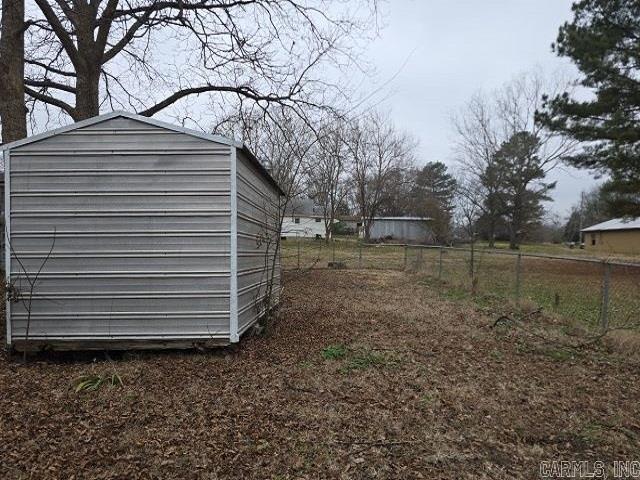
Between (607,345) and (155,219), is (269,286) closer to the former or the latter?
(155,219)

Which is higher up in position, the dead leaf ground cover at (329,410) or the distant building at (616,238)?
the distant building at (616,238)

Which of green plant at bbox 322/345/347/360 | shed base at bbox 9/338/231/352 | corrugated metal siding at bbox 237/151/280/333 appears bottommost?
green plant at bbox 322/345/347/360

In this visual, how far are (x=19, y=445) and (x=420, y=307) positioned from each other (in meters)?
6.76

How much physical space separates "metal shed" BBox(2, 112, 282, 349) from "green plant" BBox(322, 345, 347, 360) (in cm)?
109

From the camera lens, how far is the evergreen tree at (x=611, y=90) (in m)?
13.5

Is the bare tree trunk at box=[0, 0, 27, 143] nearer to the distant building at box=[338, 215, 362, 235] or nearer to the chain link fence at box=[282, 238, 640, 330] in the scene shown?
the chain link fence at box=[282, 238, 640, 330]

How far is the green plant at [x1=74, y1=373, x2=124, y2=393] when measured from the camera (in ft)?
13.7

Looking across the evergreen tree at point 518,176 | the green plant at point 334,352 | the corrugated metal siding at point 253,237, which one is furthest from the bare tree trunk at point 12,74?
the evergreen tree at point 518,176

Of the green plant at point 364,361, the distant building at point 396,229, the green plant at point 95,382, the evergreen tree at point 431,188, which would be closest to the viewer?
the green plant at point 95,382

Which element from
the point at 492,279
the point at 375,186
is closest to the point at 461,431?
the point at 492,279

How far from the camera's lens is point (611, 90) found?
13820 mm

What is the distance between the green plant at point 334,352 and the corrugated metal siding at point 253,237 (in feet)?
3.52

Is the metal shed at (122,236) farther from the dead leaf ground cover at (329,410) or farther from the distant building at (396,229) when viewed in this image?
the distant building at (396,229)

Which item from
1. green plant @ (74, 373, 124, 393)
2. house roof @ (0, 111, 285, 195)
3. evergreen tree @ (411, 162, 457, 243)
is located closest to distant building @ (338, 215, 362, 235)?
evergreen tree @ (411, 162, 457, 243)
